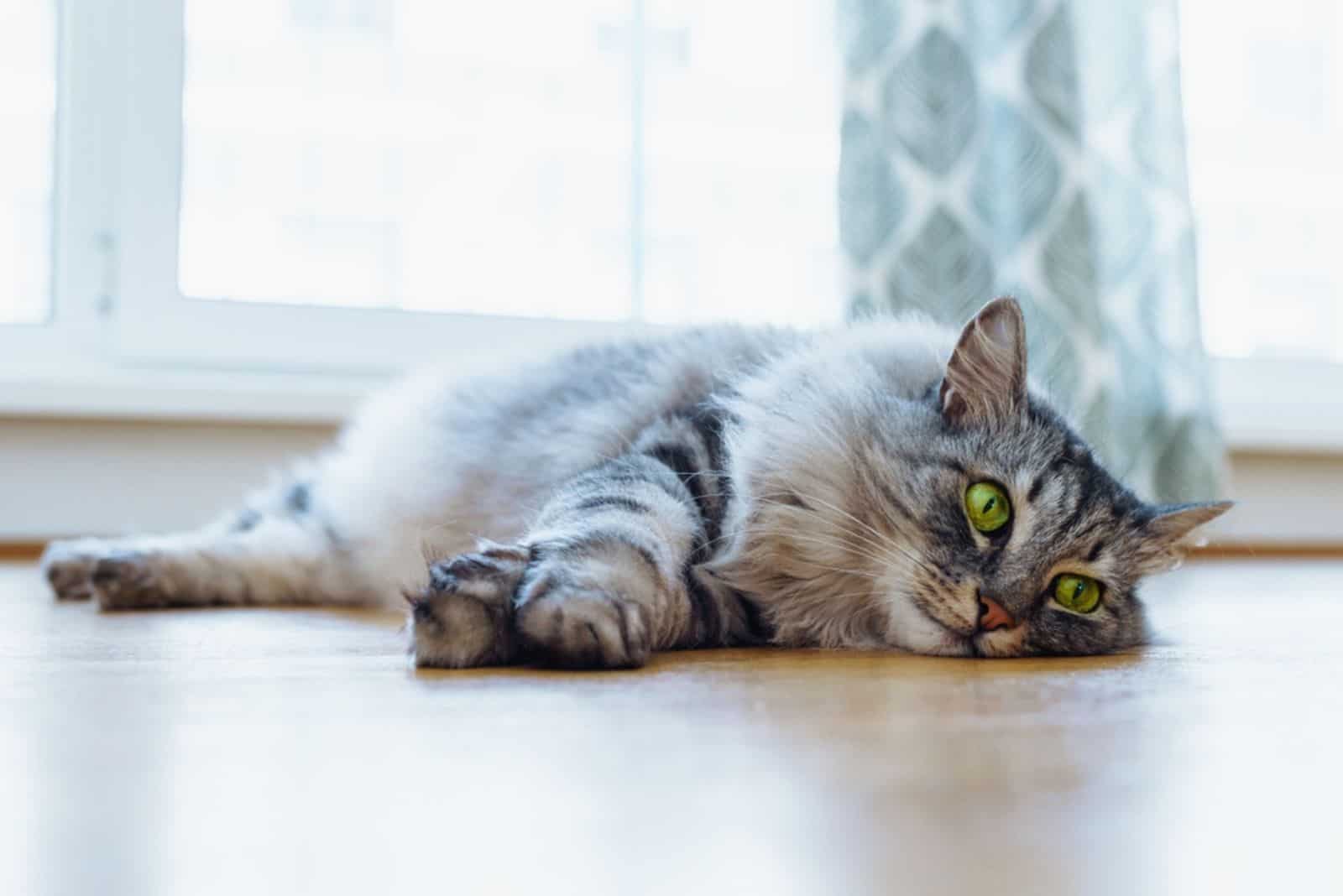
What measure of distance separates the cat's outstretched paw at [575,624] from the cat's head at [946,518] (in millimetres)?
270

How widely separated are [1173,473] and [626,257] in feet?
4.45

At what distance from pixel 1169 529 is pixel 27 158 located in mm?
2454

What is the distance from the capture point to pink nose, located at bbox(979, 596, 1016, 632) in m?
1.22

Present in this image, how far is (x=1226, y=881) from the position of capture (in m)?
0.59

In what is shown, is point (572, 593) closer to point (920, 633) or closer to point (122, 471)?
point (920, 633)

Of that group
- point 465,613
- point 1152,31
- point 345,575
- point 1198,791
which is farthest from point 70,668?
point 1152,31

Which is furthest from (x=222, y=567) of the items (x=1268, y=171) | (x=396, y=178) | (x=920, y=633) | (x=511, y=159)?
(x=1268, y=171)

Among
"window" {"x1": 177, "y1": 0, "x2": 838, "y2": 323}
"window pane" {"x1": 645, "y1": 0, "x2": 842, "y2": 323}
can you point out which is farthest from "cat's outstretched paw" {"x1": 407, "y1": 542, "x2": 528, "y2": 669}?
"window pane" {"x1": 645, "y1": 0, "x2": 842, "y2": 323}

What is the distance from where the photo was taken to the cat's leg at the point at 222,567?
163 cm

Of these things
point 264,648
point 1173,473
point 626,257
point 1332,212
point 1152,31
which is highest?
point 1152,31

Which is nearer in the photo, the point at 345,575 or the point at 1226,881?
the point at 1226,881

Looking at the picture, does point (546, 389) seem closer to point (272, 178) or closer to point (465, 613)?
point (465, 613)

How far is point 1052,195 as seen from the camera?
107 inches

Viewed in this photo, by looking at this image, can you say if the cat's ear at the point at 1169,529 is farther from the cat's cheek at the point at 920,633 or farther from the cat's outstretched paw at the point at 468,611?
the cat's outstretched paw at the point at 468,611
